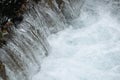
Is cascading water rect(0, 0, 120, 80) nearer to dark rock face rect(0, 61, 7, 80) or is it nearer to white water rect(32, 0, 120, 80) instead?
white water rect(32, 0, 120, 80)

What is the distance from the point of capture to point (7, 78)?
318 inches

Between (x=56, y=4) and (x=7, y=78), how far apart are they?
14.1 feet

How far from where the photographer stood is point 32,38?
9648 mm

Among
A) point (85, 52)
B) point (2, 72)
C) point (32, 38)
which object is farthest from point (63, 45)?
point (2, 72)

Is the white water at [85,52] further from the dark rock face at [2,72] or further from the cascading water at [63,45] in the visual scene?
the dark rock face at [2,72]

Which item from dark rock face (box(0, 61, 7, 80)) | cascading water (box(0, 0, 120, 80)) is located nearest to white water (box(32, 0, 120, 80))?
cascading water (box(0, 0, 120, 80))

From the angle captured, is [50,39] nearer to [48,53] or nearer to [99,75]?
[48,53]

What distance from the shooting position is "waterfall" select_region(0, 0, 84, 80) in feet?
27.9

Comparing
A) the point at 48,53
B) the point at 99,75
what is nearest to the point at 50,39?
the point at 48,53

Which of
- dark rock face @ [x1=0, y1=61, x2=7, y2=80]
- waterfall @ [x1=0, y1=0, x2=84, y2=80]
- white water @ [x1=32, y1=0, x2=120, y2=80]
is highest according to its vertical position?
dark rock face @ [x1=0, y1=61, x2=7, y2=80]

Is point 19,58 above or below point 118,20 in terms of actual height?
above

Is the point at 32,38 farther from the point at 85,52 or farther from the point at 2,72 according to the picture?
the point at 2,72

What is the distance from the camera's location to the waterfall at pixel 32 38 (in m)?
8.50

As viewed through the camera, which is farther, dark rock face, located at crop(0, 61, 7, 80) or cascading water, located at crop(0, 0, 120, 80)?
cascading water, located at crop(0, 0, 120, 80)
